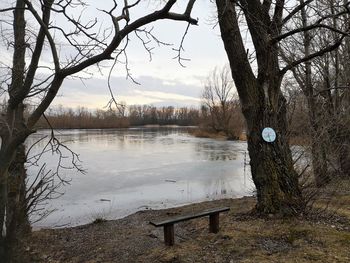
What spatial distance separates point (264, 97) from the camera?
240 inches

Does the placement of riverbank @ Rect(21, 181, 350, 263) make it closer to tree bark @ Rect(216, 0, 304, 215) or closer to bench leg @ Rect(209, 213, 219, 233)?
bench leg @ Rect(209, 213, 219, 233)

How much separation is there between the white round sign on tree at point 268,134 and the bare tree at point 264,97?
83mm

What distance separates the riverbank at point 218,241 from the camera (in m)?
4.77

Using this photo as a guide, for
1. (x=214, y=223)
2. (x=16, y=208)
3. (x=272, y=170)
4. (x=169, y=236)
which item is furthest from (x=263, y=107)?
(x=16, y=208)

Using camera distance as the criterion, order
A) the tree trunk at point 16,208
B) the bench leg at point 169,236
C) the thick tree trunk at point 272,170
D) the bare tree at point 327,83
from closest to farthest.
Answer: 1. the tree trunk at point 16,208
2. the bench leg at point 169,236
3. the thick tree trunk at point 272,170
4. the bare tree at point 327,83

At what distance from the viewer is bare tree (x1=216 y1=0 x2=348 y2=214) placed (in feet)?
19.6

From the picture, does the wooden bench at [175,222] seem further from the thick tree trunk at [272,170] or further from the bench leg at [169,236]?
the thick tree trunk at [272,170]

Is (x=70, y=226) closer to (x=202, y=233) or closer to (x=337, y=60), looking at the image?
(x=202, y=233)

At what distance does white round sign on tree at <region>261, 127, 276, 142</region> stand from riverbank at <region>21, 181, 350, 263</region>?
130cm

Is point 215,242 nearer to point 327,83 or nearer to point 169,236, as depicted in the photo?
point 169,236

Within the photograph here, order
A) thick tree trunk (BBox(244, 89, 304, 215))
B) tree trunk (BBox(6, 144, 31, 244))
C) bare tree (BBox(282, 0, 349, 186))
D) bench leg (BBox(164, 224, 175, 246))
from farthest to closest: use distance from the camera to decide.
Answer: bare tree (BBox(282, 0, 349, 186)) < thick tree trunk (BBox(244, 89, 304, 215)) < bench leg (BBox(164, 224, 175, 246)) < tree trunk (BBox(6, 144, 31, 244))

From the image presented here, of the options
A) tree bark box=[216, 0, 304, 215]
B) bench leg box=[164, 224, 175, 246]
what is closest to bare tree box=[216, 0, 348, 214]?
tree bark box=[216, 0, 304, 215]

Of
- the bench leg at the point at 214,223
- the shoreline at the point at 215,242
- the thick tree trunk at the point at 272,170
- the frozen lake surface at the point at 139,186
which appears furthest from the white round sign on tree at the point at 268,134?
the frozen lake surface at the point at 139,186

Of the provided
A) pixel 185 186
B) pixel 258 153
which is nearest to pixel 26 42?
pixel 258 153
